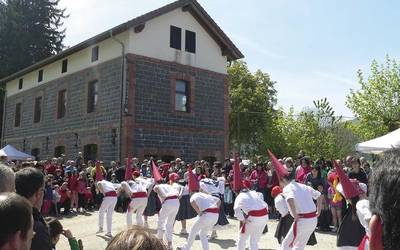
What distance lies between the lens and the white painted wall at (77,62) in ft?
69.3

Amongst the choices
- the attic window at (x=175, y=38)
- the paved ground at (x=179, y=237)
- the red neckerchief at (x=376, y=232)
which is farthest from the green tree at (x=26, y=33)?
the red neckerchief at (x=376, y=232)

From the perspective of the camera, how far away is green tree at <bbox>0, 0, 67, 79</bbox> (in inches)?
1563

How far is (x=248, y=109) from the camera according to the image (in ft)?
127

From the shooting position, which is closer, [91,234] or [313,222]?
[313,222]

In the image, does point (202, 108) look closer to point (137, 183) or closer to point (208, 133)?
point (208, 133)

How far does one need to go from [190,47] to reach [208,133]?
437 cm

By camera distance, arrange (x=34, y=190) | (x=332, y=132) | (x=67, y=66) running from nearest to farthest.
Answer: (x=34, y=190) → (x=67, y=66) → (x=332, y=132)

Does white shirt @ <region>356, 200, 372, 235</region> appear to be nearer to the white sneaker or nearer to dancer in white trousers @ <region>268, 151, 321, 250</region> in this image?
dancer in white trousers @ <region>268, 151, 321, 250</region>

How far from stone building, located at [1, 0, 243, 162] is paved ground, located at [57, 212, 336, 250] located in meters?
5.41

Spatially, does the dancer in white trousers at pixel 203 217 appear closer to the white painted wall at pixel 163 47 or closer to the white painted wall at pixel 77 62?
the white painted wall at pixel 163 47

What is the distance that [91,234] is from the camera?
1238 centimetres

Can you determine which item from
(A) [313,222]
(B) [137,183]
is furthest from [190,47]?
(A) [313,222]

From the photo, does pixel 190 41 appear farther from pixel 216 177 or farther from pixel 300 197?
pixel 300 197

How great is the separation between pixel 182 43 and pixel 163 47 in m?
1.23
